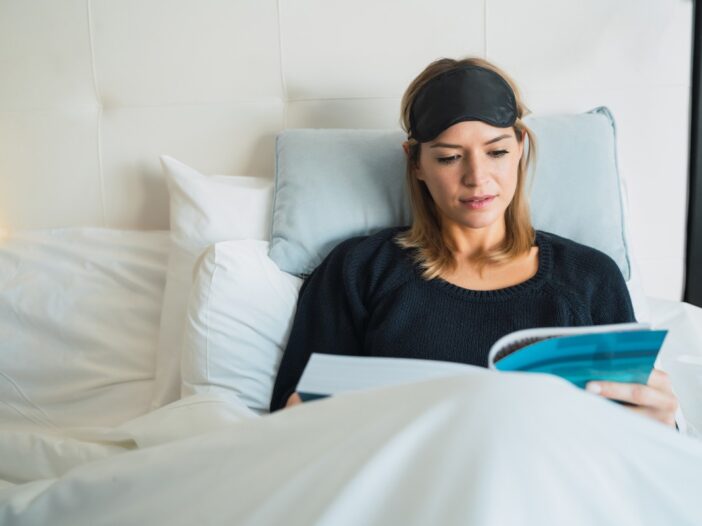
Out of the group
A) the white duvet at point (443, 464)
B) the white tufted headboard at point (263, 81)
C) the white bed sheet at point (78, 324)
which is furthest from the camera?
the white tufted headboard at point (263, 81)

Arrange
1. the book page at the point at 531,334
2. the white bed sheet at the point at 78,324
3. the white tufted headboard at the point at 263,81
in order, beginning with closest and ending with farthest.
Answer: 1. the book page at the point at 531,334
2. the white bed sheet at the point at 78,324
3. the white tufted headboard at the point at 263,81

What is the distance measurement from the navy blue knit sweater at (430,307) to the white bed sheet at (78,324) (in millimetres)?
380

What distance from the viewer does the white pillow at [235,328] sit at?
3.77ft

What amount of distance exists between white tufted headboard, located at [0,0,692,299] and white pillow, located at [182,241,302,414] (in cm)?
44

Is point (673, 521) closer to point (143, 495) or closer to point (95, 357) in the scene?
point (143, 495)

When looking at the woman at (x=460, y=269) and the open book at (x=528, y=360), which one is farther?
the woman at (x=460, y=269)

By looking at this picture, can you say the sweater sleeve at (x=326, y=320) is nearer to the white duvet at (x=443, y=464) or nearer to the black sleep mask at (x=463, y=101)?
the black sleep mask at (x=463, y=101)

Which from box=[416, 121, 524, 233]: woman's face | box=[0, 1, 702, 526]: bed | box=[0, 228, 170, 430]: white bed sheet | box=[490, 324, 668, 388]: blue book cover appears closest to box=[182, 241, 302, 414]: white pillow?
box=[0, 1, 702, 526]: bed

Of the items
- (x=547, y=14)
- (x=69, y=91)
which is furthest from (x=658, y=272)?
(x=69, y=91)

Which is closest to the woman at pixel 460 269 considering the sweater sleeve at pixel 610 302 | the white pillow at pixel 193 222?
the sweater sleeve at pixel 610 302

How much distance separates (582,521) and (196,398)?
2.03 feet

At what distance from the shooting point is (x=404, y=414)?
633 mm

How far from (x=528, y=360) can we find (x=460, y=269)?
504mm

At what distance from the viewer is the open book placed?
711mm
